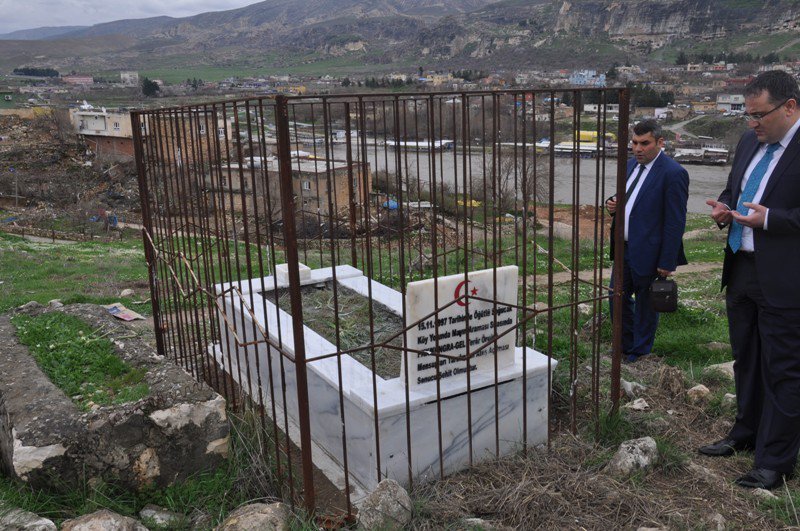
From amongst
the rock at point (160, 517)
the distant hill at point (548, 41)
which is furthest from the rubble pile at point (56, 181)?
the distant hill at point (548, 41)

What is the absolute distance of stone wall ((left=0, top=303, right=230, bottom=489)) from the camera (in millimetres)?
3211

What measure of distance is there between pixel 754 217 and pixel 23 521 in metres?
3.72

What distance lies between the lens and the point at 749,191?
139 inches

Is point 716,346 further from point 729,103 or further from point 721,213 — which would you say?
point 729,103

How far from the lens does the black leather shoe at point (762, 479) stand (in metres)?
3.39

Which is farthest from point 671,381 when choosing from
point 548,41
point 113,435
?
point 548,41

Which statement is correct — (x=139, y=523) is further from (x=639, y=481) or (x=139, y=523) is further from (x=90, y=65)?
(x=90, y=65)

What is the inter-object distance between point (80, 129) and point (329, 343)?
58931mm

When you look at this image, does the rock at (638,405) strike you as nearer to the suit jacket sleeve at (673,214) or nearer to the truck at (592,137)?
the suit jacket sleeve at (673,214)

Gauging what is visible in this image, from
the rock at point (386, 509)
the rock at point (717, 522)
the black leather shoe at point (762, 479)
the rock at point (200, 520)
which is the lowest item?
the black leather shoe at point (762, 479)

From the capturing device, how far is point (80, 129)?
182ft

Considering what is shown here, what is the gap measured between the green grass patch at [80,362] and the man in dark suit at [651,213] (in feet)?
11.7

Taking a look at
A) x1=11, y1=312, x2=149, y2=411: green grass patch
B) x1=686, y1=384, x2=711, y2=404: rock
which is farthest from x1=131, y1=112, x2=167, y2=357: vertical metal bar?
x1=686, y1=384, x2=711, y2=404: rock

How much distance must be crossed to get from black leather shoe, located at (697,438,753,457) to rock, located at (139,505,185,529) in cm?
297
